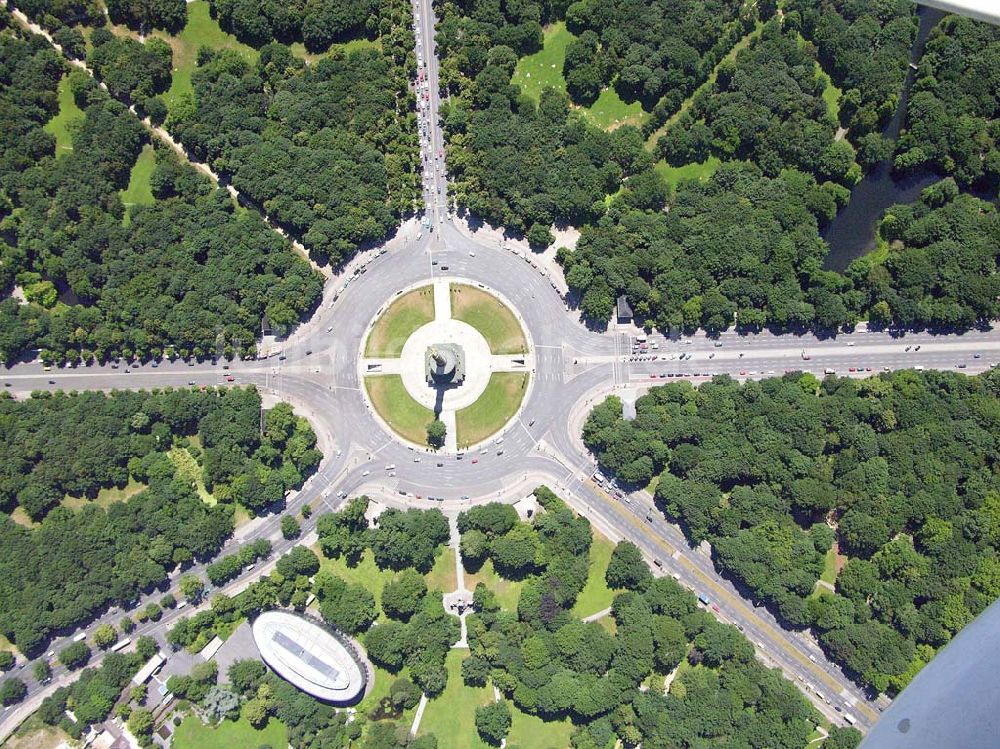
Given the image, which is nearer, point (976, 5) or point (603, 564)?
point (976, 5)

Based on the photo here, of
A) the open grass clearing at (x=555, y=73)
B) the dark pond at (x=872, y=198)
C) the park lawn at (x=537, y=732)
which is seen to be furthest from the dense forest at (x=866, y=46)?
the park lawn at (x=537, y=732)

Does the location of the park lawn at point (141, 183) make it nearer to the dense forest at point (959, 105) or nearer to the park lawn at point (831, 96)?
the park lawn at point (831, 96)

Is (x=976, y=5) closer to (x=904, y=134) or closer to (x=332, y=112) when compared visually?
(x=904, y=134)

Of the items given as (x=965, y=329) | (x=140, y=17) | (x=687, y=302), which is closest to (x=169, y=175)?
(x=140, y=17)

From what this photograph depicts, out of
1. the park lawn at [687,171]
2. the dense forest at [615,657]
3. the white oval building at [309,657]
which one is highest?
the park lawn at [687,171]

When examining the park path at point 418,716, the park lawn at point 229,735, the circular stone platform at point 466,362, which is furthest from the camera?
the circular stone platform at point 466,362

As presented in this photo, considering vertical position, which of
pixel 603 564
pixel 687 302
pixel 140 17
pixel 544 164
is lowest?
pixel 603 564

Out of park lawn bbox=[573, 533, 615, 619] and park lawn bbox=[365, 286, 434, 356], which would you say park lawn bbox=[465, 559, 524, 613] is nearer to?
park lawn bbox=[573, 533, 615, 619]
